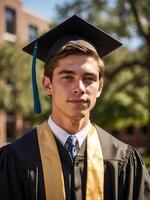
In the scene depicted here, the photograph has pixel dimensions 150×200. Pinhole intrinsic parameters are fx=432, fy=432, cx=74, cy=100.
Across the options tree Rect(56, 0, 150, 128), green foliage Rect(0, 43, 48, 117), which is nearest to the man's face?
green foliage Rect(0, 43, 48, 117)

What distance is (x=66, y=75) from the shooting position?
2523 mm

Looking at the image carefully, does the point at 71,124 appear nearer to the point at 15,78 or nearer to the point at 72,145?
the point at 72,145

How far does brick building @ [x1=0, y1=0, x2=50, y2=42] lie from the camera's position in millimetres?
27925

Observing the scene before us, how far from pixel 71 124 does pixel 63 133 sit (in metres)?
0.09

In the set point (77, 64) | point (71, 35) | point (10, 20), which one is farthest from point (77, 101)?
point (10, 20)

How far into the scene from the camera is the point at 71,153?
260cm

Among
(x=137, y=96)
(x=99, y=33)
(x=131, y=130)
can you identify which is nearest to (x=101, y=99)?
(x=137, y=96)

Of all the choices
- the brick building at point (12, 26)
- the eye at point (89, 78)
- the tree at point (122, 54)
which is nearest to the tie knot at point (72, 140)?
the eye at point (89, 78)

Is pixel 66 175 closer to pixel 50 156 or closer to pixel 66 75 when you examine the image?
pixel 50 156

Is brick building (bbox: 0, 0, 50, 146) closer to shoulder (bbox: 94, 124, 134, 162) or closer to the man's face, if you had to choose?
shoulder (bbox: 94, 124, 134, 162)

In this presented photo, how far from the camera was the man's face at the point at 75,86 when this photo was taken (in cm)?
250

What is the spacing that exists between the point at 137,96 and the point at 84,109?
19.4 metres

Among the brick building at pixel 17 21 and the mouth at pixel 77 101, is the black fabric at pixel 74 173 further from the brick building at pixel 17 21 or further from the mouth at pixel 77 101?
the brick building at pixel 17 21

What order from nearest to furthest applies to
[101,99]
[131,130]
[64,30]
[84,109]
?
[84,109]
[64,30]
[101,99]
[131,130]
